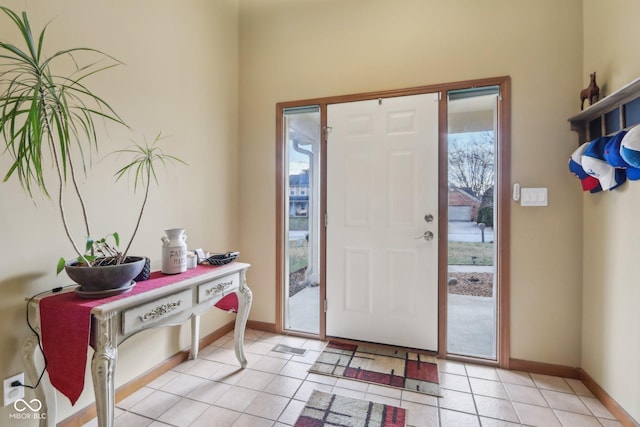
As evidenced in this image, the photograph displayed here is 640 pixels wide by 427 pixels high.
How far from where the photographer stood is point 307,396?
1784 millimetres

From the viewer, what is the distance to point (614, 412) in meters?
1.62

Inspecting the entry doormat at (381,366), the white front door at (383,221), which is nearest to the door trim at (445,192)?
the white front door at (383,221)

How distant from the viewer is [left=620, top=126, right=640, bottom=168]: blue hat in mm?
1290

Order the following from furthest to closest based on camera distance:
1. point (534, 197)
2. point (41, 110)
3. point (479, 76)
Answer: point (479, 76) < point (534, 197) < point (41, 110)

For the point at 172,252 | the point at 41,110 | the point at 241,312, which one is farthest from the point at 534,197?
the point at 41,110

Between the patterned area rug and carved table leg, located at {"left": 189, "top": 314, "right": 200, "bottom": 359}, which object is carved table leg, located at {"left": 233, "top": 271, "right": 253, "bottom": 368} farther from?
the patterned area rug

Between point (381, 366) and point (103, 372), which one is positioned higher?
point (103, 372)

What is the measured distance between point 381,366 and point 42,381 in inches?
Result: 72.8

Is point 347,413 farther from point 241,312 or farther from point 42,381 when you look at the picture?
point 42,381

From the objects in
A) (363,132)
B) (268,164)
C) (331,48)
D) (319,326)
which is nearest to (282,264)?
(319,326)

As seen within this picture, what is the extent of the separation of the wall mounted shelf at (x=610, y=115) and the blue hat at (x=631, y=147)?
0.23 meters

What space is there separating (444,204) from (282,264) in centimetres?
142

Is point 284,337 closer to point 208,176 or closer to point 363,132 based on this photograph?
point 208,176

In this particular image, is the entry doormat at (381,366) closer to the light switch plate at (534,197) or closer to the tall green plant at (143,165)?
the light switch plate at (534,197)
